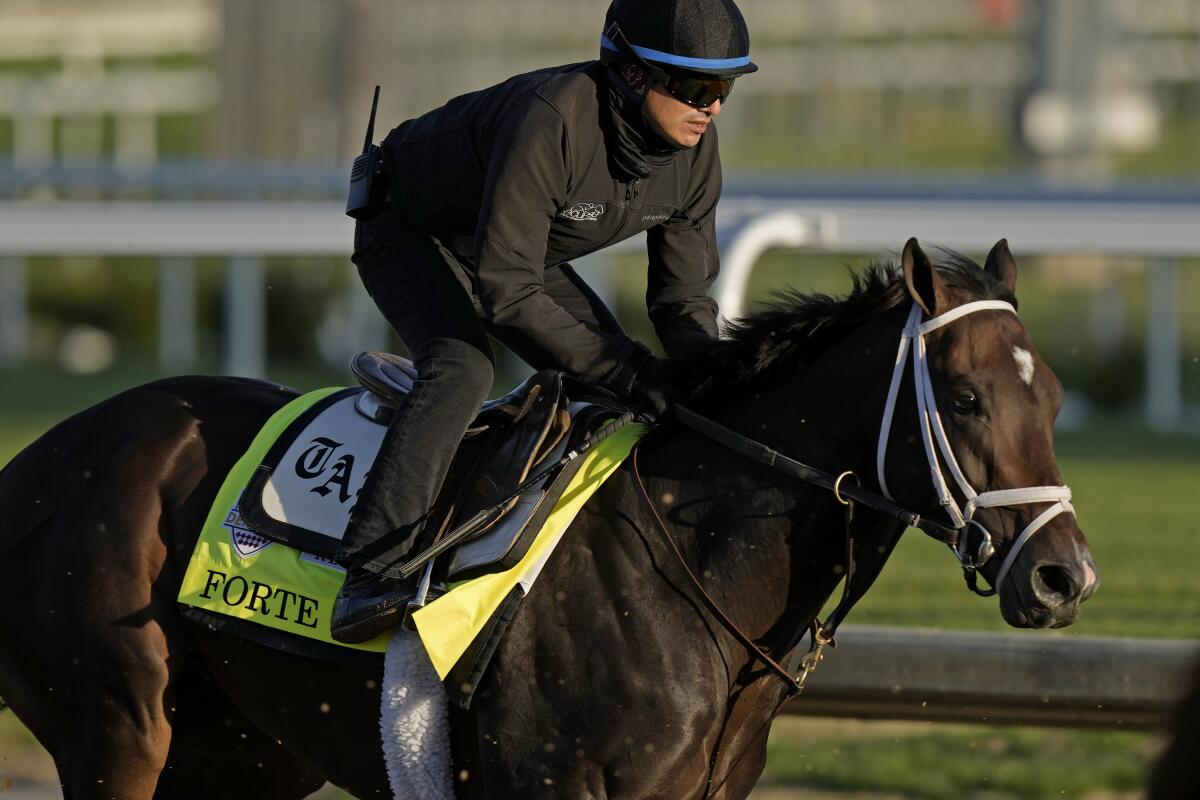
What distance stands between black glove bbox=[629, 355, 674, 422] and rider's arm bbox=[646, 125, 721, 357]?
0.31 meters

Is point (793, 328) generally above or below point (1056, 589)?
above

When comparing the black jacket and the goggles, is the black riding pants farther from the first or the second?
the goggles

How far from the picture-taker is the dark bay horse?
3252mm

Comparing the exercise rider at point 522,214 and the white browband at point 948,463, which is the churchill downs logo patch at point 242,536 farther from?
the white browband at point 948,463

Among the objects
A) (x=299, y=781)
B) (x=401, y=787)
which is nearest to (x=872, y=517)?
(x=401, y=787)

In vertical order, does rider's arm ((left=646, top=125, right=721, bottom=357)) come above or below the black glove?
above

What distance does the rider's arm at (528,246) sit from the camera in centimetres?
348

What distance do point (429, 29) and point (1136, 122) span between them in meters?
11.4

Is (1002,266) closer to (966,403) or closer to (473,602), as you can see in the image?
(966,403)

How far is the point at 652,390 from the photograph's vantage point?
3586mm

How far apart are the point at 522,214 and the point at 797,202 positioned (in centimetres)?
352

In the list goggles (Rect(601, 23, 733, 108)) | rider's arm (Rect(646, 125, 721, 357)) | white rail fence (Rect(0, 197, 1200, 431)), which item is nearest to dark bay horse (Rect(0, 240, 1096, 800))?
rider's arm (Rect(646, 125, 721, 357))

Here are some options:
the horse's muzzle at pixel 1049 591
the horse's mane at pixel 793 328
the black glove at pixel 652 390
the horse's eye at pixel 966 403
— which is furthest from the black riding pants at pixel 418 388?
the horse's muzzle at pixel 1049 591

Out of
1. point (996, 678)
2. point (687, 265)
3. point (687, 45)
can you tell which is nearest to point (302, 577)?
point (687, 265)
